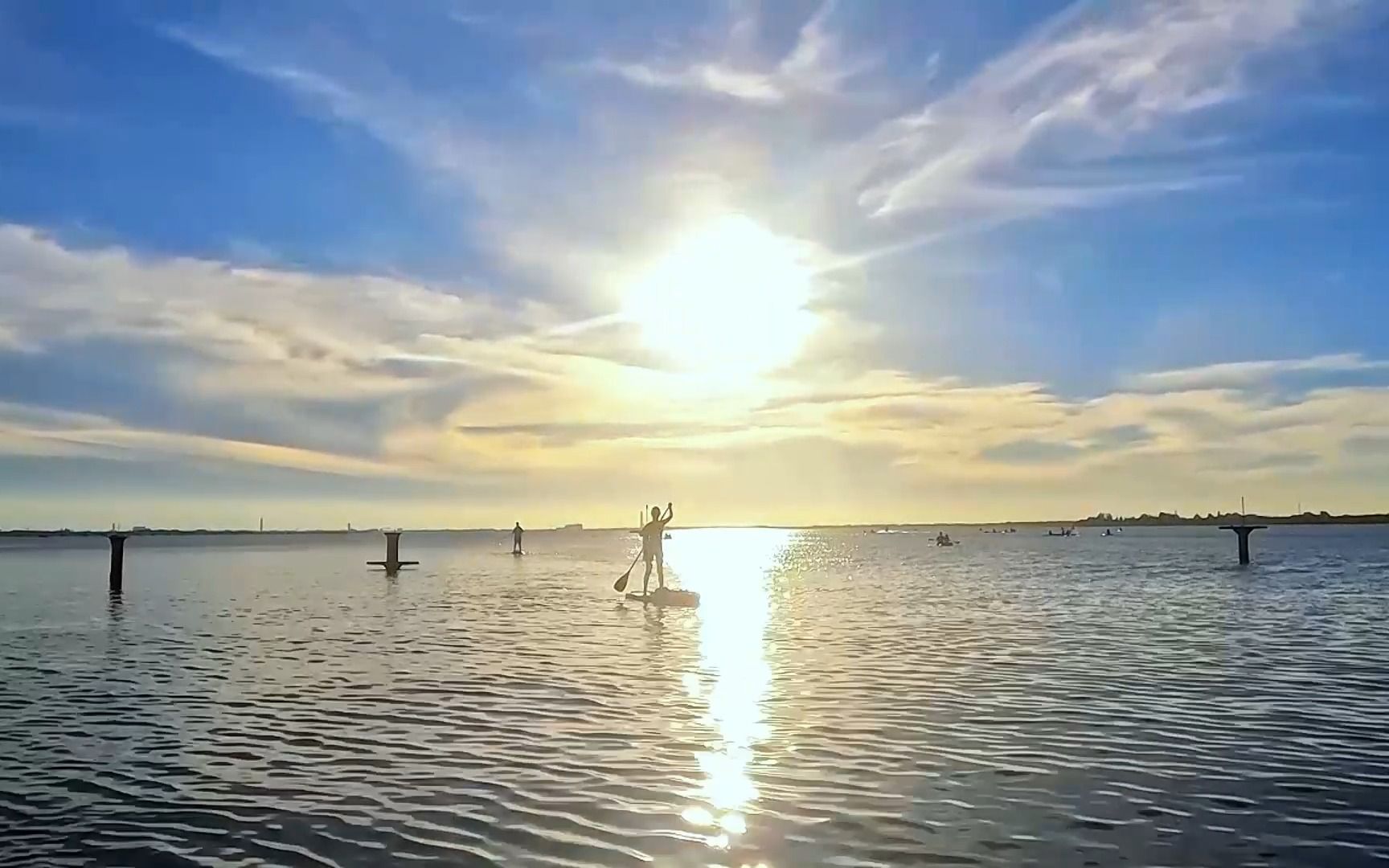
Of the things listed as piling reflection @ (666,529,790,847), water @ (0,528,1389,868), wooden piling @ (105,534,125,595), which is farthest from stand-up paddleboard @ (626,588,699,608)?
wooden piling @ (105,534,125,595)

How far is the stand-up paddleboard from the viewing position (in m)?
43.2

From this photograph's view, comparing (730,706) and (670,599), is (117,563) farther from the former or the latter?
(730,706)

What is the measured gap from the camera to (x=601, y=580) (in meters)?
64.8

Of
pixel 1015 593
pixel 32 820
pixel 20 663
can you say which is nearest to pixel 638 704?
pixel 32 820

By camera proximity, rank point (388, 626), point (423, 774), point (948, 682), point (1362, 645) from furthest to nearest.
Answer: point (388, 626), point (1362, 645), point (948, 682), point (423, 774)

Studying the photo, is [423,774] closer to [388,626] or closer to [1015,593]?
[388,626]

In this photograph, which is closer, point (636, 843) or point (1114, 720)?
point (636, 843)

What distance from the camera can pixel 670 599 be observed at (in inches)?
1709

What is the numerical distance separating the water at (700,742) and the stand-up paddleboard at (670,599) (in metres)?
7.93

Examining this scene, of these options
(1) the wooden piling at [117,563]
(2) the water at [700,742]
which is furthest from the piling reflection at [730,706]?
(1) the wooden piling at [117,563]

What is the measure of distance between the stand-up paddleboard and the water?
793 centimetres

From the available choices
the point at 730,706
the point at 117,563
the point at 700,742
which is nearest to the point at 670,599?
the point at 730,706

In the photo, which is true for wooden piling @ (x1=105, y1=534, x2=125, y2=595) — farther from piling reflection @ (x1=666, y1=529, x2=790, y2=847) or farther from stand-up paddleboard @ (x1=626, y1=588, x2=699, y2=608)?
piling reflection @ (x1=666, y1=529, x2=790, y2=847)

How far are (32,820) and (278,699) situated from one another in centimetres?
794
